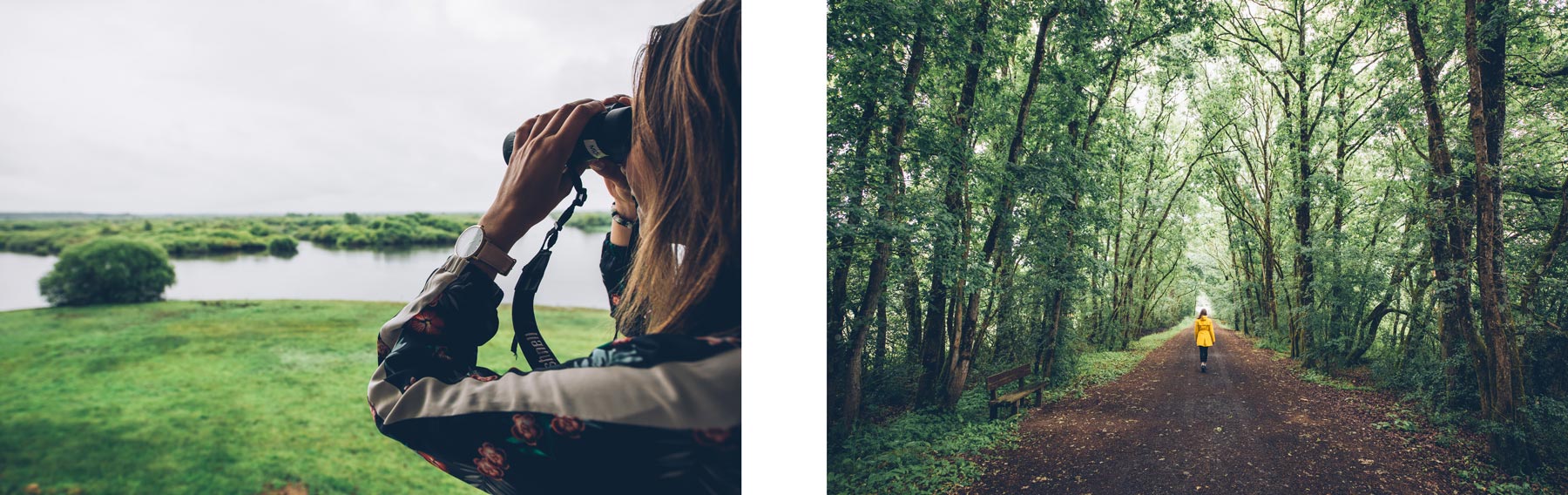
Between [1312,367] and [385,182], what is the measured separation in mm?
2191

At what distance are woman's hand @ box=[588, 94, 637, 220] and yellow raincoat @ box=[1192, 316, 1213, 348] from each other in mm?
1658

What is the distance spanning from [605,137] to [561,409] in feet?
1.27

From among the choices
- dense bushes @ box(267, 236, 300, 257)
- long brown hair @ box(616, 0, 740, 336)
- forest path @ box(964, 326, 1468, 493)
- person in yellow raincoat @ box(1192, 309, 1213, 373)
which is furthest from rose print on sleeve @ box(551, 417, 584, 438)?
person in yellow raincoat @ box(1192, 309, 1213, 373)

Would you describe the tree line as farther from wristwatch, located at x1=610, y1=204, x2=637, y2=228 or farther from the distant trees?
wristwatch, located at x1=610, y1=204, x2=637, y2=228

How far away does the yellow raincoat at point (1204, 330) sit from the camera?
1703mm

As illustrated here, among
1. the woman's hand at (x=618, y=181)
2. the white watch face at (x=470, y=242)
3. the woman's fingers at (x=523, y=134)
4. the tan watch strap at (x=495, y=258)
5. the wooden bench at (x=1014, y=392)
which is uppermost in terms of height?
the woman's fingers at (x=523, y=134)

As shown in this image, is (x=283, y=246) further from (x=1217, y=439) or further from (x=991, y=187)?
(x=1217, y=439)

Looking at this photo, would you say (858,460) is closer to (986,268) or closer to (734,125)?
(986,268)

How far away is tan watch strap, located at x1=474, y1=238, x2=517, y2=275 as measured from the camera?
2.30 feet

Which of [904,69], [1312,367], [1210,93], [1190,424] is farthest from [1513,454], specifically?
[904,69]

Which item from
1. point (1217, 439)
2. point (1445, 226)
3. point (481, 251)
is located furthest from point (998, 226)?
point (481, 251)

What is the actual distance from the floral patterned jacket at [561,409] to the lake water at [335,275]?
24 centimetres

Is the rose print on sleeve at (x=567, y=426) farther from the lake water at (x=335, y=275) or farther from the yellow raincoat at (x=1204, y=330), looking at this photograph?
the yellow raincoat at (x=1204, y=330)

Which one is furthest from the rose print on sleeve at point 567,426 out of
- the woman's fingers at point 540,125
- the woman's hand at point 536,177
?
the woman's fingers at point 540,125
